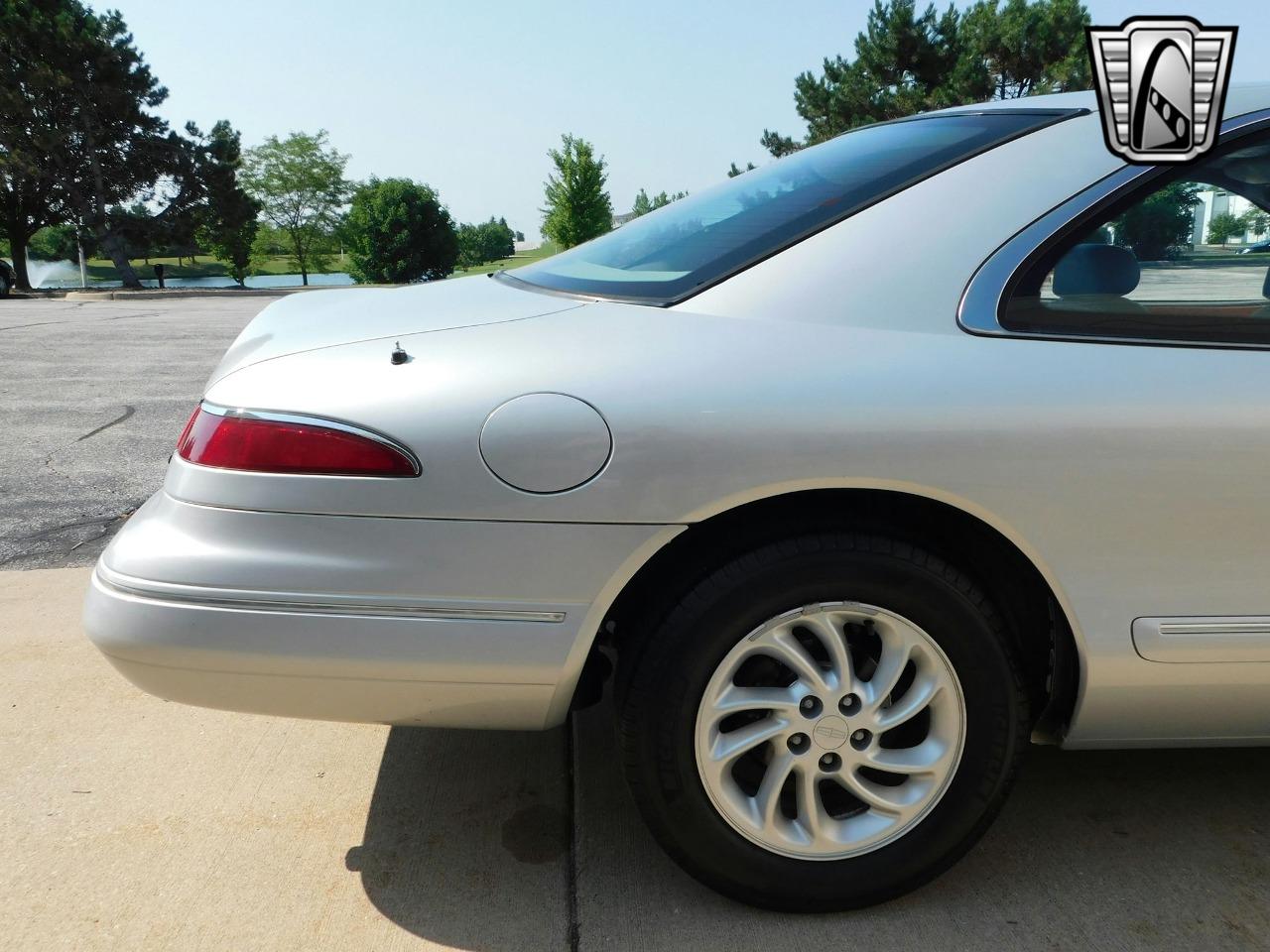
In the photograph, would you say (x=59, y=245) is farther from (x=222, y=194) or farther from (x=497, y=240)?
(x=497, y=240)

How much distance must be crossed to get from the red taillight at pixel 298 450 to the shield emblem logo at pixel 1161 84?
4.89ft

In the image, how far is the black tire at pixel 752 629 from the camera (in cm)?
184

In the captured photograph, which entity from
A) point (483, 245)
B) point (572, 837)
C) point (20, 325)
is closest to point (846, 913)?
point (572, 837)

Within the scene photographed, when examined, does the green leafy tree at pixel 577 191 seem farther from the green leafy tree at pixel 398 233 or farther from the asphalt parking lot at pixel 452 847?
the asphalt parking lot at pixel 452 847

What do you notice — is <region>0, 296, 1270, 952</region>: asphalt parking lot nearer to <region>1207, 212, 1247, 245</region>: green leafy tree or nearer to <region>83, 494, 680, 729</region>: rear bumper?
<region>83, 494, 680, 729</region>: rear bumper

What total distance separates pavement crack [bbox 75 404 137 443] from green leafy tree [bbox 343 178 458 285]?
131 feet

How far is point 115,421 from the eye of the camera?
6.94m

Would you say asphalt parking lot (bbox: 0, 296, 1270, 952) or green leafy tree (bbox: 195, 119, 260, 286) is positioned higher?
green leafy tree (bbox: 195, 119, 260, 286)

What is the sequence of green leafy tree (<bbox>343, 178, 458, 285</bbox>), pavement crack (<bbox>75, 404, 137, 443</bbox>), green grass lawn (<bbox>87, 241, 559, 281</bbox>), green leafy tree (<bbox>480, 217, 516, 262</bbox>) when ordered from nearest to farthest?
pavement crack (<bbox>75, 404, 137, 443</bbox>) → green grass lawn (<bbox>87, 241, 559, 281</bbox>) → green leafy tree (<bbox>343, 178, 458, 285</bbox>) → green leafy tree (<bbox>480, 217, 516, 262</bbox>)

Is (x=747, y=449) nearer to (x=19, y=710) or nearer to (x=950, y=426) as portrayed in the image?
(x=950, y=426)

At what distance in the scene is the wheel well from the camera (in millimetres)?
1869

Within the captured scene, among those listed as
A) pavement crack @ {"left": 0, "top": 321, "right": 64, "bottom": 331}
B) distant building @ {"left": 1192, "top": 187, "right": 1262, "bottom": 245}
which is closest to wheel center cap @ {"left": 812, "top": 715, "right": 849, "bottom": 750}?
distant building @ {"left": 1192, "top": 187, "right": 1262, "bottom": 245}

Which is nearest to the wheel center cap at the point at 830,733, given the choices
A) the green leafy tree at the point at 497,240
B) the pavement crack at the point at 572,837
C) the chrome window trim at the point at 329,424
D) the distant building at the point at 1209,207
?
the pavement crack at the point at 572,837

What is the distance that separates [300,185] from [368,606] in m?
62.6
